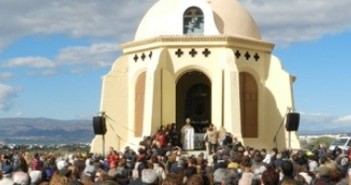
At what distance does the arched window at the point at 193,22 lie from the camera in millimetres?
33688

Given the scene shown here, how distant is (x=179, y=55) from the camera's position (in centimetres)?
3341

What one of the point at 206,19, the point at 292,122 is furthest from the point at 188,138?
the point at 206,19

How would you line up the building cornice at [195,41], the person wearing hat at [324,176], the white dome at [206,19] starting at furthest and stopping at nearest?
1. the white dome at [206,19]
2. the building cornice at [195,41]
3. the person wearing hat at [324,176]

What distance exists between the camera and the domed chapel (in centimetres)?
3266

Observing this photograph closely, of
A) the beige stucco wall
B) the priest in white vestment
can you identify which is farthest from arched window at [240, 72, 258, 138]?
the priest in white vestment

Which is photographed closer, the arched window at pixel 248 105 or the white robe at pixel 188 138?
the white robe at pixel 188 138

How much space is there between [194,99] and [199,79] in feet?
3.43

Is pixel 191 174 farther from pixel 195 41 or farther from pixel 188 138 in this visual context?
pixel 195 41

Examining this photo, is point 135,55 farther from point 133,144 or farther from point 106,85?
point 133,144

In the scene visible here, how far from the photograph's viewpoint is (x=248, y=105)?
34.4m

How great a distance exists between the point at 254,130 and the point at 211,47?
4585mm

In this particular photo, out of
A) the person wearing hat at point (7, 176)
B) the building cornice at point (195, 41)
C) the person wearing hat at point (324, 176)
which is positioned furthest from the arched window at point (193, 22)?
the person wearing hat at point (324, 176)

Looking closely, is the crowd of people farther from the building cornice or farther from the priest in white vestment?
the building cornice

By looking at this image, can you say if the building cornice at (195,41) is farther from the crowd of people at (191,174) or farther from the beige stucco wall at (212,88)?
the crowd of people at (191,174)
